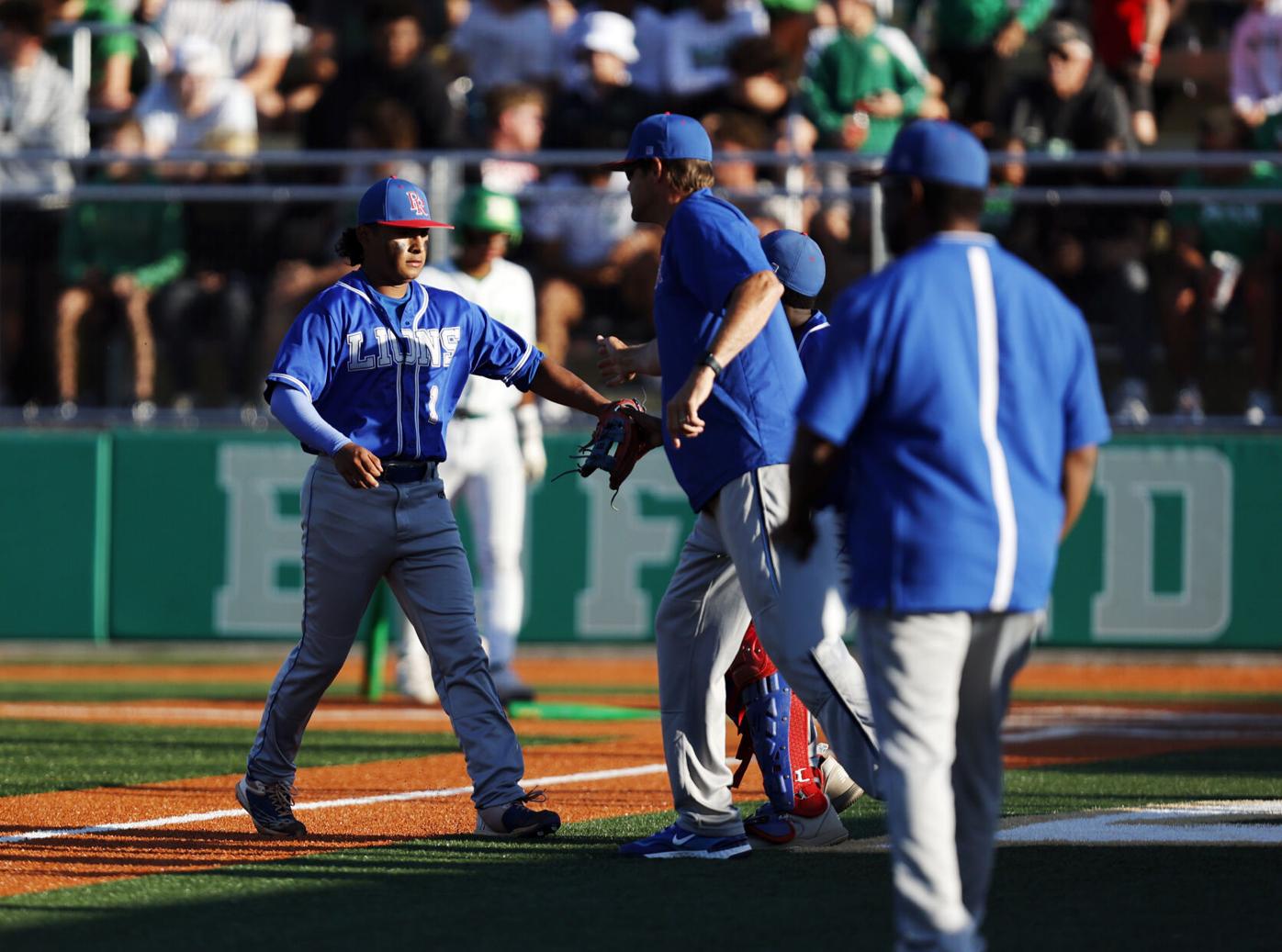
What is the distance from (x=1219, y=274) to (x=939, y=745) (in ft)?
32.7

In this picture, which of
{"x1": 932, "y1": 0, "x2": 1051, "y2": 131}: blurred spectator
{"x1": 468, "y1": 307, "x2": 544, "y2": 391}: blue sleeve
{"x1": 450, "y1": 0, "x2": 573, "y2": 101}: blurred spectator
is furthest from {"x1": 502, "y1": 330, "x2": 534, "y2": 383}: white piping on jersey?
{"x1": 450, "y1": 0, "x2": 573, "y2": 101}: blurred spectator

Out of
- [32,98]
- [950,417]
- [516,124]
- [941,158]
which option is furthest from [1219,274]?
[950,417]

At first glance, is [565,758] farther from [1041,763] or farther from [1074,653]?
[1074,653]

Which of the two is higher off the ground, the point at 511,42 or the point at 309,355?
the point at 511,42

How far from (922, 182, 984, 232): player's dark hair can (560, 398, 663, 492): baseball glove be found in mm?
2378

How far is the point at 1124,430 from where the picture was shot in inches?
561

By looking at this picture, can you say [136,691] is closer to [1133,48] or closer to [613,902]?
[613,902]

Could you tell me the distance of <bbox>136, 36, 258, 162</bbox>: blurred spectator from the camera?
1627 cm

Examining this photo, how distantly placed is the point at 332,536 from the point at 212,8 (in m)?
11.6

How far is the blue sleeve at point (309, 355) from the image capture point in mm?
7059

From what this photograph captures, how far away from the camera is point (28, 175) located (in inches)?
612

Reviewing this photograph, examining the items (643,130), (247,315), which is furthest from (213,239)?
(643,130)

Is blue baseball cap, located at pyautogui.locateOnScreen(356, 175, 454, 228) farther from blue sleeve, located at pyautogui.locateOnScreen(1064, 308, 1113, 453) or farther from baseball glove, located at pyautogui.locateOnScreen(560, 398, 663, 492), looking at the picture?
blue sleeve, located at pyautogui.locateOnScreen(1064, 308, 1113, 453)

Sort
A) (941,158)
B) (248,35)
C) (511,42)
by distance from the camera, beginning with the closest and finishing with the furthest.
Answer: (941,158) → (511,42) → (248,35)
